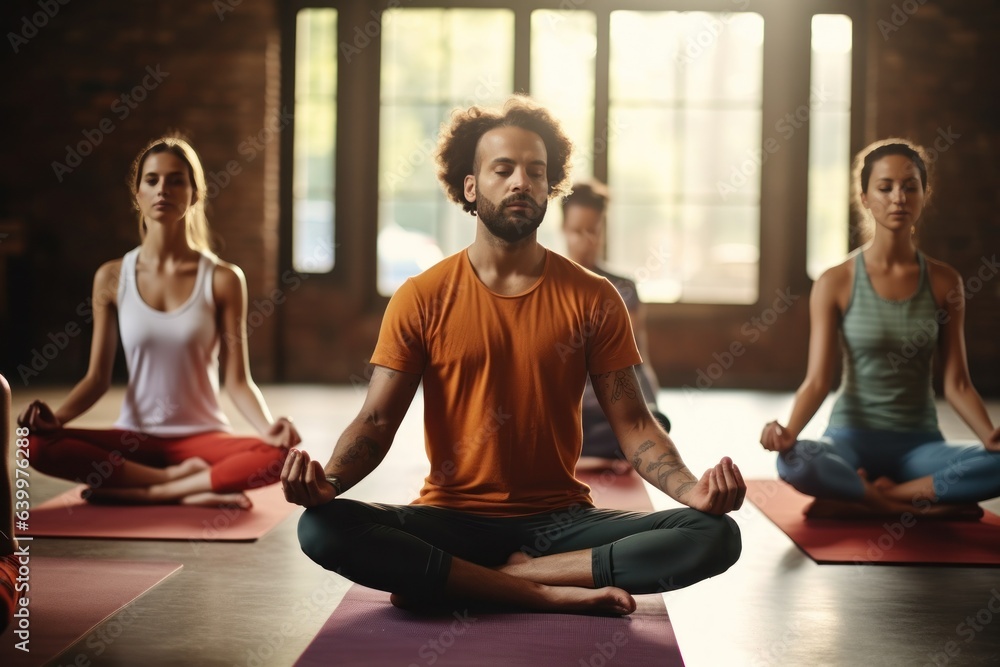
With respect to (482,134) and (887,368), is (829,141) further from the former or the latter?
(482,134)

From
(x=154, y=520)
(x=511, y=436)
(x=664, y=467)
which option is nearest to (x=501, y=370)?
(x=511, y=436)

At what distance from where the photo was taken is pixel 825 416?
566cm

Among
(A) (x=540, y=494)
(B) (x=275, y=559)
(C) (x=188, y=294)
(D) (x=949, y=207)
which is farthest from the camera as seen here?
(D) (x=949, y=207)

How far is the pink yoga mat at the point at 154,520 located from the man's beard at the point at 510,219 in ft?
3.86

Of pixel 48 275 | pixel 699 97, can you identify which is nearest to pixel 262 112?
pixel 48 275

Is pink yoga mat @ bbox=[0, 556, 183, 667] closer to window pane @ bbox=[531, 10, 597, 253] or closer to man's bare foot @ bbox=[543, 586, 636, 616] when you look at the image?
man's bare foot @ bbox=[543, 586, 636, 616]

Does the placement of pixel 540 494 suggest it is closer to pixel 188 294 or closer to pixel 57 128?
pixel 188 294

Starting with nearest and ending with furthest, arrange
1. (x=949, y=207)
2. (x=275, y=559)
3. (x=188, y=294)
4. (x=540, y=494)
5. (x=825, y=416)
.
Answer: (x=540, y=494)
(x=275, y=559)
(x=188, y=294)
(x=825, y=416)
(x=949, y=207)

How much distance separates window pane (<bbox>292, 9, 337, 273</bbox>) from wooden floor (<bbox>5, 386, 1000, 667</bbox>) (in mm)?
4359

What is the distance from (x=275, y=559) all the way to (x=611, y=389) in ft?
3.30

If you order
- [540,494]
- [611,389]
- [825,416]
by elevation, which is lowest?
[825,416]

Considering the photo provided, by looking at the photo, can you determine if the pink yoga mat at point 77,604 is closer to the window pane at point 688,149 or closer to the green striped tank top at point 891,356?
the green striped tank top at point 891,356

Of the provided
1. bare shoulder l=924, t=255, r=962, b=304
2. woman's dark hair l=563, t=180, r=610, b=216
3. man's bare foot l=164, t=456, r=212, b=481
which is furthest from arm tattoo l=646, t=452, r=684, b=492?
woman's dark hair l=563, t=180, r=610, b=216

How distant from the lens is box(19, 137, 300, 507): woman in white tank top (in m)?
3.19
